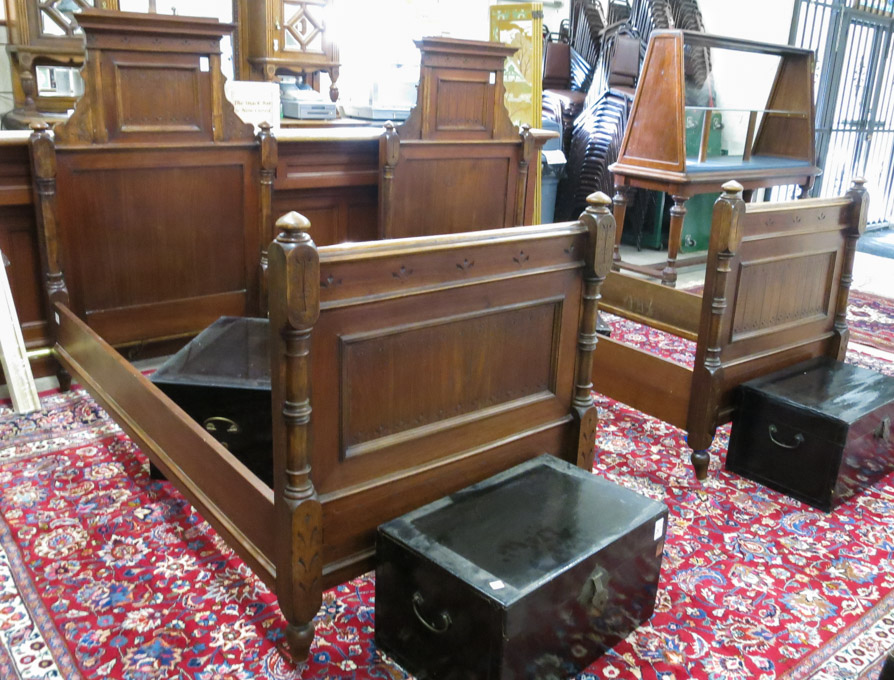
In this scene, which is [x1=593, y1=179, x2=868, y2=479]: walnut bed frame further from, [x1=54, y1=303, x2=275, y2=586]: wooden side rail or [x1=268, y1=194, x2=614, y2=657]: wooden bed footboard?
[x1=54, y1=303, x2=275, y2=586]: wooden side rail

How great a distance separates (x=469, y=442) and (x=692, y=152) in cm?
448

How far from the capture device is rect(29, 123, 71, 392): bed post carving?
9.39ft

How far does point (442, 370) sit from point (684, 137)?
3332 mm

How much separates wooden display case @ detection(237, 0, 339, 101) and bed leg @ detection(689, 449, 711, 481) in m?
3.75

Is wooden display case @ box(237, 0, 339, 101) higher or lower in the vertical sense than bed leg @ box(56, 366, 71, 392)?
higher

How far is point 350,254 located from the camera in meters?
1.62

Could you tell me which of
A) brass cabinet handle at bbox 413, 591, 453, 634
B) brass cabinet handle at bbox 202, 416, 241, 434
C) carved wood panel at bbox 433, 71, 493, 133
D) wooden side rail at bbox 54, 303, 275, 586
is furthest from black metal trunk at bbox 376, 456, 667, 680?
carved wood panel at bbox 433, 71, 493, 133

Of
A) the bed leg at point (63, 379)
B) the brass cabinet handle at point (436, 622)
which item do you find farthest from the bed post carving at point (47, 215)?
the brass cabinet handle at point (436, 622)

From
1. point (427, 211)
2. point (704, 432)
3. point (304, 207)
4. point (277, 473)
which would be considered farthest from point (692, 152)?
point (277, 473)

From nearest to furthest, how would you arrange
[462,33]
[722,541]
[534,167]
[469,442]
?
1. [469,442]
2. [722,541]
3. [534,167]
4. [462,33]

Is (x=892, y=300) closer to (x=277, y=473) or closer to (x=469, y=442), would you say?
(x=469, y=442)

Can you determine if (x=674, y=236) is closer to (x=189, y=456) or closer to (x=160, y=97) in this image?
(x=160, y=97)

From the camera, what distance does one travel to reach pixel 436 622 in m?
1.65

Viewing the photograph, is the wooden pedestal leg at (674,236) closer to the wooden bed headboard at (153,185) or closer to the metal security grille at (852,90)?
the wooden bed headboard at (153,185)
